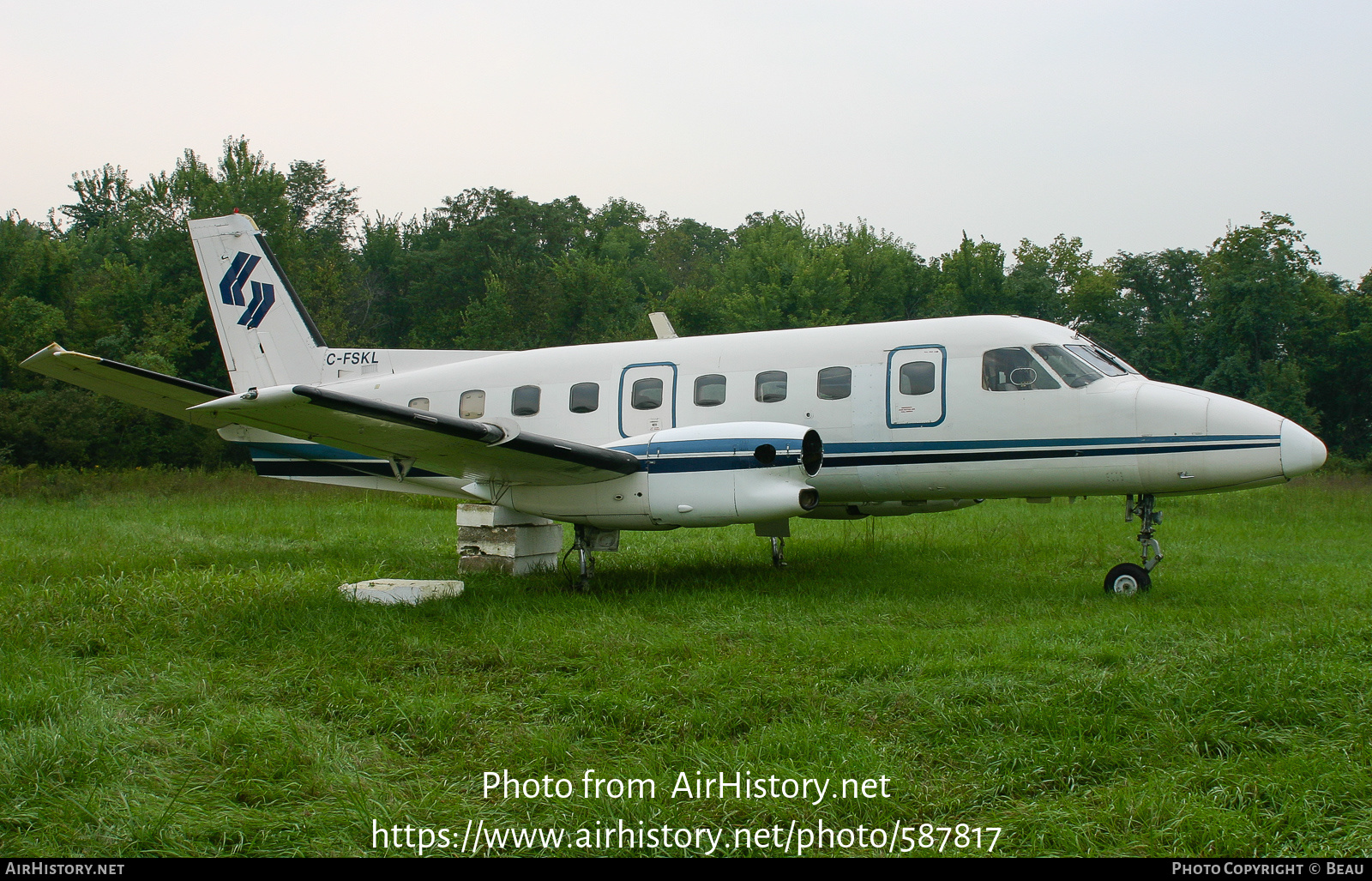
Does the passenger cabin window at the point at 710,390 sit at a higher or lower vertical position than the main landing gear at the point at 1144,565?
higher

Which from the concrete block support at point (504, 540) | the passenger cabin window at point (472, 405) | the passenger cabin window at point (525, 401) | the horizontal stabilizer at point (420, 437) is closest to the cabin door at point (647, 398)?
the passenger cabin window at point (525, 401)

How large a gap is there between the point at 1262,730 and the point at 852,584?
191 inches

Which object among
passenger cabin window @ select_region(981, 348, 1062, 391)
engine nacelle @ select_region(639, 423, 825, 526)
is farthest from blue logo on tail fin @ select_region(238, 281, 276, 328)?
passenger cabin window @ select_region(981, 348, 1062, 391)

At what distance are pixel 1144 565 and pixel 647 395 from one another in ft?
17.3

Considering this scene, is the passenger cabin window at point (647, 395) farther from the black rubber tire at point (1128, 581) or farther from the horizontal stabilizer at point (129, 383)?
the black rubber tire at point (1128, 581)

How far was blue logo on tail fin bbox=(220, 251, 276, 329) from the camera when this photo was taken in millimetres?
11578

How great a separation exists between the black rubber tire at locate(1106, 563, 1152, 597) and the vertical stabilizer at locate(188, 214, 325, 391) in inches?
382

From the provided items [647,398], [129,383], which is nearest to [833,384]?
[647,398]

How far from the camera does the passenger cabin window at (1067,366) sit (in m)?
8.44

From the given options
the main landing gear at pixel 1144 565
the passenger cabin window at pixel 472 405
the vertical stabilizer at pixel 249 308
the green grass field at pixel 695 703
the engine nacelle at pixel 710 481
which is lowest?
the green grass field at pixel 695 703

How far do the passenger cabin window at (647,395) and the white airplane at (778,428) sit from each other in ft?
0.07

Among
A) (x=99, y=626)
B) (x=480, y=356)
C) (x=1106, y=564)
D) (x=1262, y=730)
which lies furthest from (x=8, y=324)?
(x=1262, y=730)

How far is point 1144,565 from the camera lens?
849 centimetres

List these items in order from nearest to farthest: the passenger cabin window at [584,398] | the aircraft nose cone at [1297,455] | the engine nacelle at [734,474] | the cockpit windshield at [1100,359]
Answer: the aircraft nose cone at [1297,455] → the engine nacelle at [734,474] → the cockpit windshield at [1100,359] → the passenger cabin window at [584,398]
